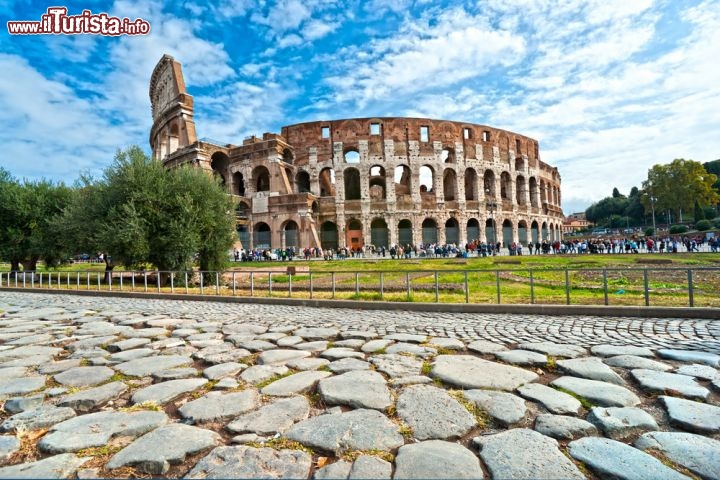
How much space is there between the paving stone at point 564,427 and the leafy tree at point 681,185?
218ft

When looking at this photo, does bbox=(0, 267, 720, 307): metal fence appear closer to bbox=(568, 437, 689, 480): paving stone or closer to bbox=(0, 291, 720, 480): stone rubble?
bbox=(0, 291, 720, 480): stone rubble

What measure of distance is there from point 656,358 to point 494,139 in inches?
1571

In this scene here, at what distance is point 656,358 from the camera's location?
3305 millimetres

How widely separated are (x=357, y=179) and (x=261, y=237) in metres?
12.4

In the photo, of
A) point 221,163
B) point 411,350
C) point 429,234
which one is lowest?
point 411,350

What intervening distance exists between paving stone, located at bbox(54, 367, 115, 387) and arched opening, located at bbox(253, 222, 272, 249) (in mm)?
31079

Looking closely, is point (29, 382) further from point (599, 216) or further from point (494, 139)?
point (599, 216)

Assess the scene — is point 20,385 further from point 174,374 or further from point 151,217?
point 151,217

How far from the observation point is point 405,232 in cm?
3559

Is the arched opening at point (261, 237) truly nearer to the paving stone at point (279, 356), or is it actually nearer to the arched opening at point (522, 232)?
the arched opening at point (522, 232)

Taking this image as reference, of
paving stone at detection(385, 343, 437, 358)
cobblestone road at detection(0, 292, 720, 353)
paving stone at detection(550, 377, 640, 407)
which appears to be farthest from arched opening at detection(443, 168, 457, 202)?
paving stone at detection(550, 377, 640, 407)

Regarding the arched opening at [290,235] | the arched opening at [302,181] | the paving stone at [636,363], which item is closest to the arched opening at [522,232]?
the arched opening at [302,181]

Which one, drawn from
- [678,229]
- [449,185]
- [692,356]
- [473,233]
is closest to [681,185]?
[678,229]

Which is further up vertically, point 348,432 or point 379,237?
point 379,237
